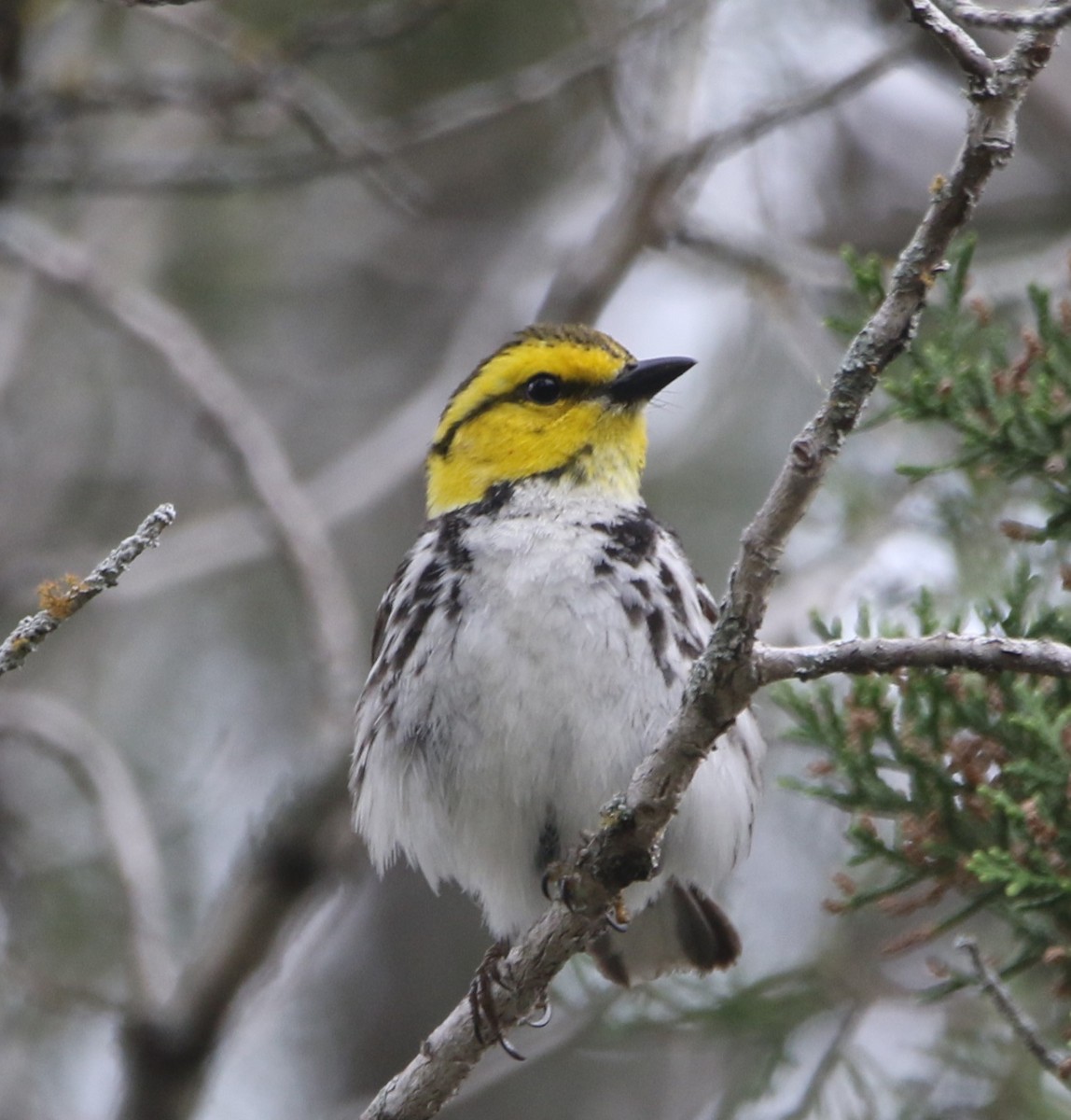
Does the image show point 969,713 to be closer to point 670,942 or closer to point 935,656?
point 935,656

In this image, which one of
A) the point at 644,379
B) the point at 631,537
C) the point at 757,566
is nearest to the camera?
the point at 757,566

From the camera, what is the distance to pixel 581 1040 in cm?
695

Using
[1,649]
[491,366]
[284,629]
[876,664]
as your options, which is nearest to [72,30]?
[491,366]

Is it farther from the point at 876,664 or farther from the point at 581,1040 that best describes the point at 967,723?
the point at 581,1040

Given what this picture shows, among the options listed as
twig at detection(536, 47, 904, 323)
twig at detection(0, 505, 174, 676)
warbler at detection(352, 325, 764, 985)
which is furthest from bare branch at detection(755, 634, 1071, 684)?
twig at detection(536, 47, 904, 323)

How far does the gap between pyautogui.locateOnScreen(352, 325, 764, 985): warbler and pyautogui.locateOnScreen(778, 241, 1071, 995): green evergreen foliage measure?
0.45 m

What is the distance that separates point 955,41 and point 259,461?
13.8 ft

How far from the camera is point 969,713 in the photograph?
4055 mm

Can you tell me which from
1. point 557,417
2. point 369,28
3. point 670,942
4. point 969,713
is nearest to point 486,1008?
point 670,942

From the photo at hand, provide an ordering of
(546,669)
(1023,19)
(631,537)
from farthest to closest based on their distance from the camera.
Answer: (631,537) → (546,669) → (1023,19)

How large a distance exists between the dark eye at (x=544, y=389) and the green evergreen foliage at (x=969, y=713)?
1.23 metres

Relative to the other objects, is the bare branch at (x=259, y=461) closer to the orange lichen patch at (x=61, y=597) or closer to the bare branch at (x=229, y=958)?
the bare branch at (x=229, y=958)

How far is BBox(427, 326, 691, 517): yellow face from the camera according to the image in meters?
4.96

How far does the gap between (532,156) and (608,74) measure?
3109 millimetres
